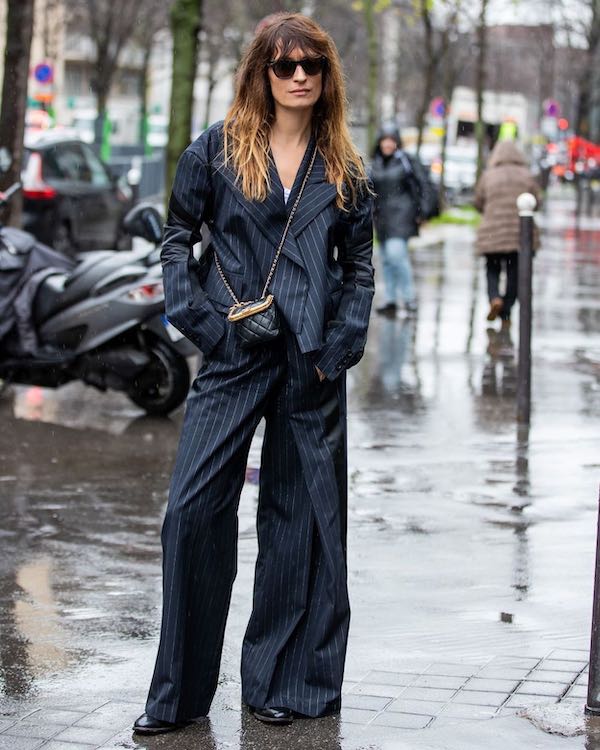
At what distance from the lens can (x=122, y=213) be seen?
21375mm

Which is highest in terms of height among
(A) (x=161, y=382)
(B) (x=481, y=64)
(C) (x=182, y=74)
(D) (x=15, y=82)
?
(B) (x=481, y=64)

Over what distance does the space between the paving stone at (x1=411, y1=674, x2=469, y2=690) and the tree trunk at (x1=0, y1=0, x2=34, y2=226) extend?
30.0 ft

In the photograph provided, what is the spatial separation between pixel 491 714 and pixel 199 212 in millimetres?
1616

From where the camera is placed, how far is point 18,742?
169 inches

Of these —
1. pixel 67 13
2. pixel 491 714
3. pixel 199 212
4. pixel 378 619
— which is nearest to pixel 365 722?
pixel 491 714

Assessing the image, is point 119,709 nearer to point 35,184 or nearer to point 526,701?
point 526,701

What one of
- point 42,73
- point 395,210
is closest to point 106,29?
point 42,73

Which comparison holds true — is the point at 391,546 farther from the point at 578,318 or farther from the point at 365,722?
the point at 578,318

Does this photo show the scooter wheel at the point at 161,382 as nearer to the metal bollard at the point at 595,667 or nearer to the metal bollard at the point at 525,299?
the metal bollard at the point at 525,299

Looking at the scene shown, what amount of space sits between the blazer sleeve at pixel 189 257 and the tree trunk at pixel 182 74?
11.3m

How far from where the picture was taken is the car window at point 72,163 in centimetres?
2033

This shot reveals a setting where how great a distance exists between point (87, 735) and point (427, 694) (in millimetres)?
1007

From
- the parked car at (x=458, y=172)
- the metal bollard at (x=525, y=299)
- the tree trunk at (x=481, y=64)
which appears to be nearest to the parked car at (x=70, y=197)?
the metal bollard at (x=525, y=299)

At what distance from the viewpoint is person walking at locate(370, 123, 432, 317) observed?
15.7 metres
